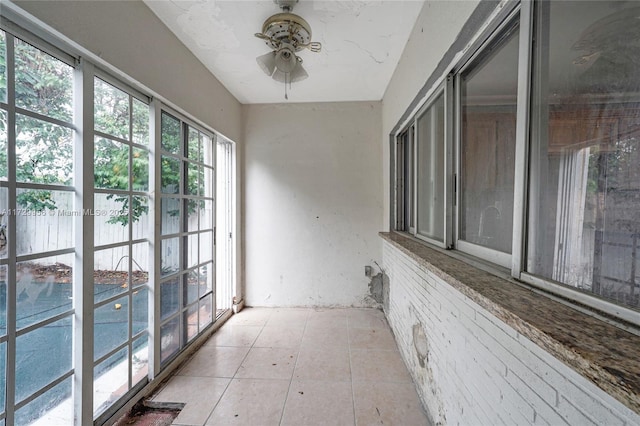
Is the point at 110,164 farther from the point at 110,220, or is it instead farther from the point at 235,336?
the point at 235,336

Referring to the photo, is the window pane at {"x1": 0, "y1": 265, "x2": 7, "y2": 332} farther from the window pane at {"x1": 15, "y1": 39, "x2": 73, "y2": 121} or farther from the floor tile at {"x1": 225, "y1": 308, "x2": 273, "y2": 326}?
the floor tile at {"x1": 225, "y1": 308, "x2": 273, "y2": 326}

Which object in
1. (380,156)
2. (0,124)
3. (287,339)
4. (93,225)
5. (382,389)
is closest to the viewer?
(0,124)

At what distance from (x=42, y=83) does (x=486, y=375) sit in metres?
2.32

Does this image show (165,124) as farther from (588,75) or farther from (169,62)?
(588,75)

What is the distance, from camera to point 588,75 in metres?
0.71

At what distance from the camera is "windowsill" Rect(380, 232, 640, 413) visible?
0.44 m

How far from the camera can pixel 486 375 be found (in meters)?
0.95

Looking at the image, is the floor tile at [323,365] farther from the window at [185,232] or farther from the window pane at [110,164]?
the window pane at [110,164]

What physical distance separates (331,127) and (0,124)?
8.85 feet

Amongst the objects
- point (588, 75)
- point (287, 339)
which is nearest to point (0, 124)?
point (588, 75)

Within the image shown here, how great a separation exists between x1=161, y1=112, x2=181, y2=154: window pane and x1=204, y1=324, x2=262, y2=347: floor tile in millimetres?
1822

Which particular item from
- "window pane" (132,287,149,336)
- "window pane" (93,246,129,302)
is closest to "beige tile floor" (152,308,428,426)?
"window pane" (132,287,149,336)

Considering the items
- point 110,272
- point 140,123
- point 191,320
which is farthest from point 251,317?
point 140,123

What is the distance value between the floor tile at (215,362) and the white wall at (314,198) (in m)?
0.97
